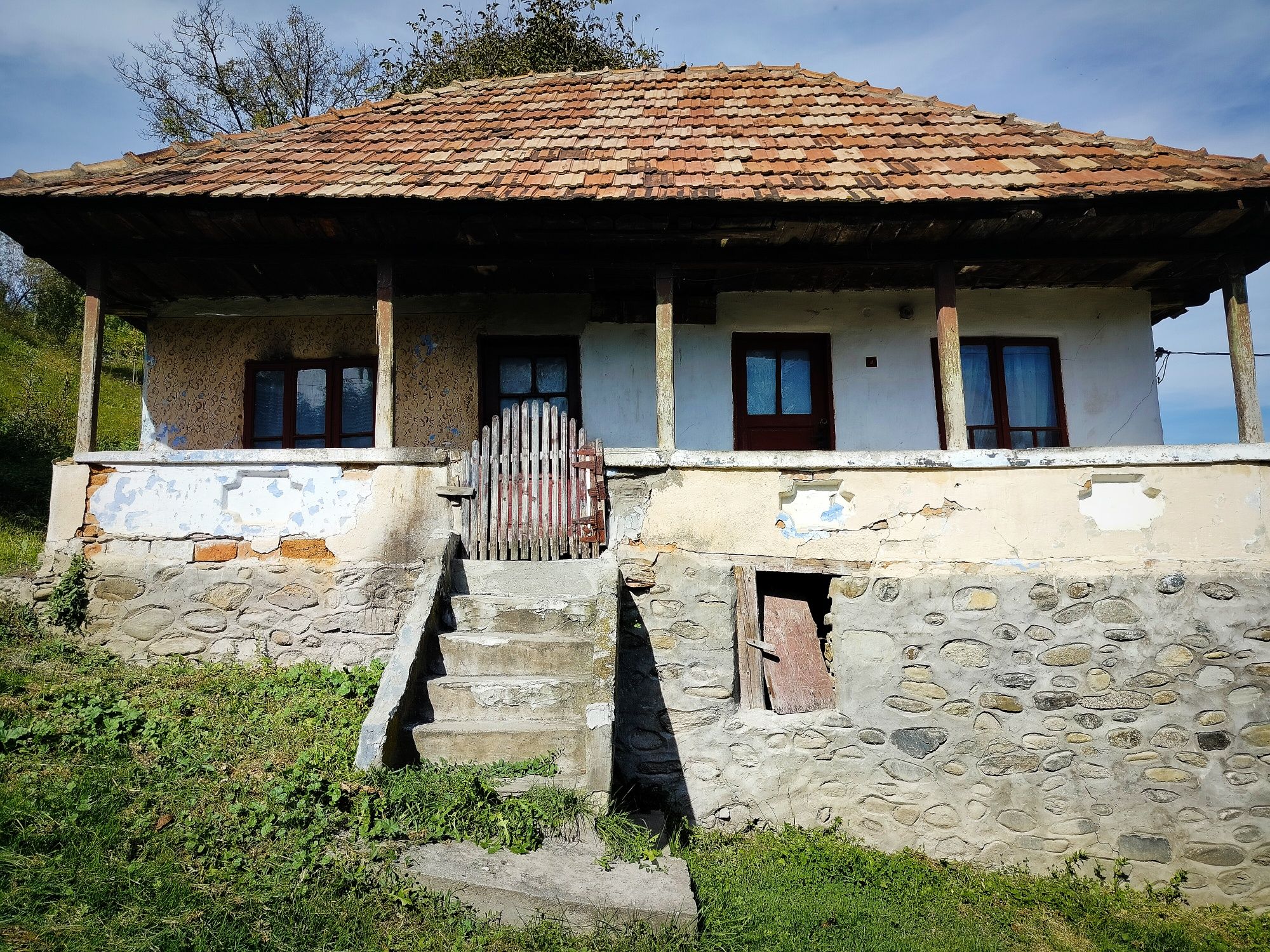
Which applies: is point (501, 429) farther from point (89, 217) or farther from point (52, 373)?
point (52, 373)

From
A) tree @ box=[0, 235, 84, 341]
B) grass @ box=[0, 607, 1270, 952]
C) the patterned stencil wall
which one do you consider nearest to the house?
grass @ box=[0, 607, 1270, 952]

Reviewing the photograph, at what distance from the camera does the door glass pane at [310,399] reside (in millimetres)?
8336

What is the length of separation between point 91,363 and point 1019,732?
788cm

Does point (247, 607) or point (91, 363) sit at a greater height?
point (91, 363)

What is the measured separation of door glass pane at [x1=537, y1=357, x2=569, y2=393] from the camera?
8.27 m

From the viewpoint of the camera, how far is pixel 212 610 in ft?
20.0

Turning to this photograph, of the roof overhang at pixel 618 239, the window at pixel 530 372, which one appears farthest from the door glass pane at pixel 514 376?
the roof overhang at pixel 618 239

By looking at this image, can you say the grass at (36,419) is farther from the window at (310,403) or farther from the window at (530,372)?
the window at (530,372)

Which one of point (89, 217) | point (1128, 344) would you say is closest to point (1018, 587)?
point (1128, 344)

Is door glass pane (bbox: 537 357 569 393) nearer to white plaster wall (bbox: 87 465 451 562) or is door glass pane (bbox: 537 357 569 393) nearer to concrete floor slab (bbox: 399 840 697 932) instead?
white plaster wall (bbox: 87 465 451 562)

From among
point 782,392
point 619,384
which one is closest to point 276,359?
point 619,384

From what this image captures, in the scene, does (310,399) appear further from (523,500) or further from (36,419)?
(36,419)

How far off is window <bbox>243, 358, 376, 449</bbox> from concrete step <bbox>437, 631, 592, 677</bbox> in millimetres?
3998

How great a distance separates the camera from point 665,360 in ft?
20.9
